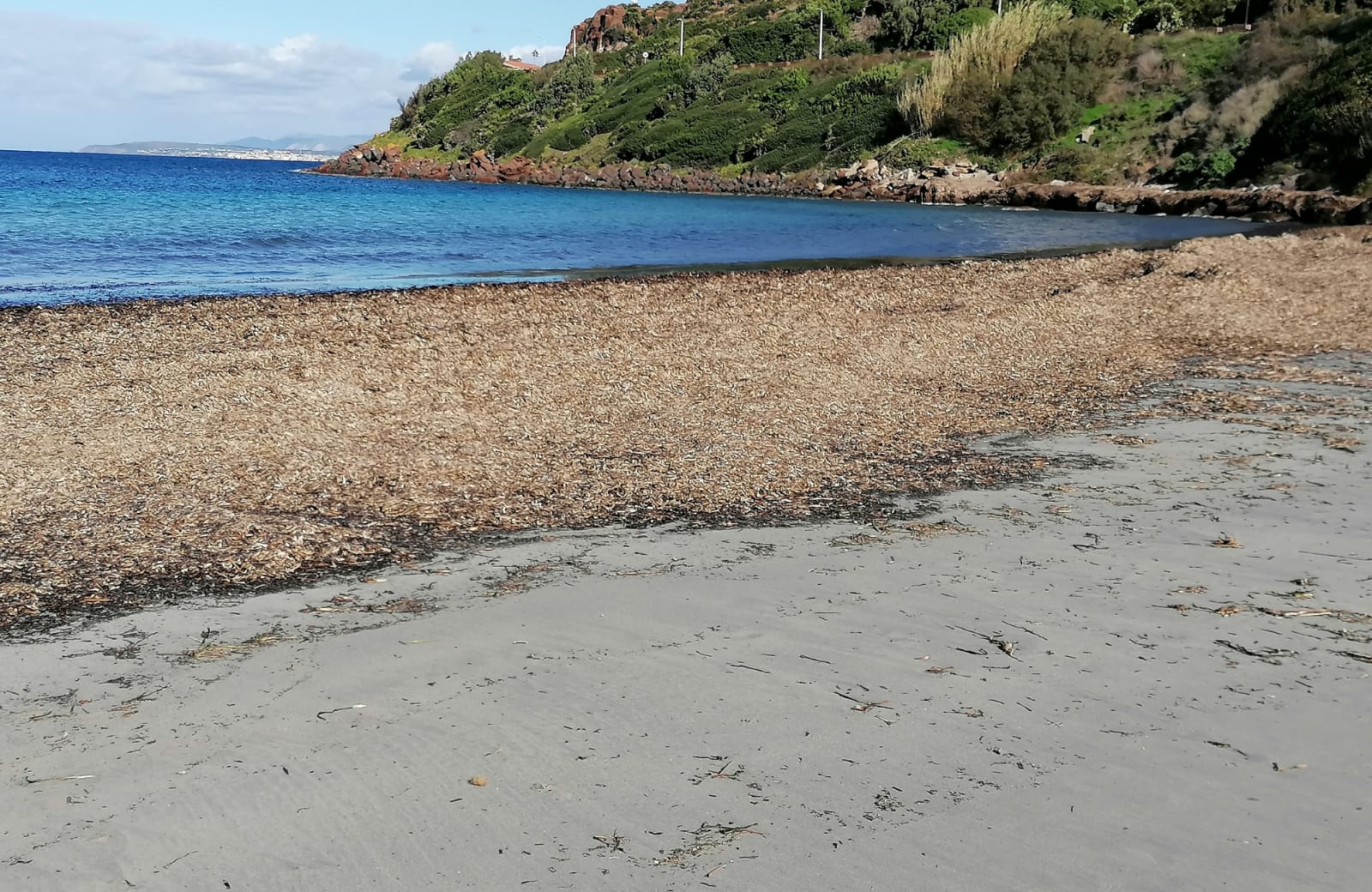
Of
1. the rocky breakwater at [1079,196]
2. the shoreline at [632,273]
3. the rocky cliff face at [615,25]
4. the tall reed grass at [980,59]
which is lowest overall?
the shoreline at [632,273]

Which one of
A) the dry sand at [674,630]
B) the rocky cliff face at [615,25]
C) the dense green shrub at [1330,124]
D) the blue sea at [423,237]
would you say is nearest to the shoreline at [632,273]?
the blue sea at [423,237]

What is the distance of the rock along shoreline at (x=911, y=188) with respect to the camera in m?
34.9

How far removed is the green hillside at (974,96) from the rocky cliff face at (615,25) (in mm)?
22662

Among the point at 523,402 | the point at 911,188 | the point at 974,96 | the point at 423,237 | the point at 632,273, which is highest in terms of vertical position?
the point at 974,96

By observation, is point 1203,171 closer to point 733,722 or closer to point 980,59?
point 980,59

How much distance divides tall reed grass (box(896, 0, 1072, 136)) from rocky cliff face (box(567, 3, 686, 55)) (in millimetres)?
61370

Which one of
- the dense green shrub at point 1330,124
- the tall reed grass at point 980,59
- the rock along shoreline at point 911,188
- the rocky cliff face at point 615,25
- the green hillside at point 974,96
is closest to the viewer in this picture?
the rock along shoreline at point 911,188

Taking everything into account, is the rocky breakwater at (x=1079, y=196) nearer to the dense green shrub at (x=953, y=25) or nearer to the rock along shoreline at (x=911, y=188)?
the rock along shoreline at (x=911, y=188)

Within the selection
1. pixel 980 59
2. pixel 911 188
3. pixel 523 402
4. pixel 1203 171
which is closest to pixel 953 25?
pixel 980 59

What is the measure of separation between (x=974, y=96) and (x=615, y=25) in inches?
3093

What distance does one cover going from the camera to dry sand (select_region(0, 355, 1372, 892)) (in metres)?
3.15

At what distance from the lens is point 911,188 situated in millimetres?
52906

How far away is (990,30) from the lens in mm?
61500

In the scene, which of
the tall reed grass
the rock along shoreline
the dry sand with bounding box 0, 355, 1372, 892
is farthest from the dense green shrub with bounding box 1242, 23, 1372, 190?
the dry sand with bounding box 0, 355, 1372, 892
